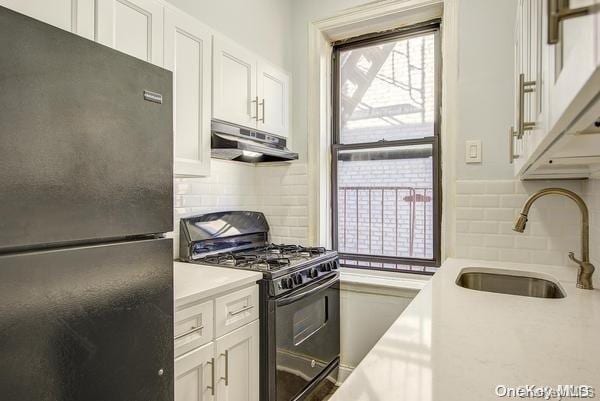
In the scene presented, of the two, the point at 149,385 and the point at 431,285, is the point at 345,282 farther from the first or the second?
the point at 149,385

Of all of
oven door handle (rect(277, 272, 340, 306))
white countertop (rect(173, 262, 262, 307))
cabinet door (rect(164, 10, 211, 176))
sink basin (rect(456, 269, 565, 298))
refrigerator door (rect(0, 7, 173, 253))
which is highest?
cabinet door (rect(164, 10, 211, 176))

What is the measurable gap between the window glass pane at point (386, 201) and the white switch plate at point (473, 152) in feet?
1.04

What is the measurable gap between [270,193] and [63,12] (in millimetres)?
1803

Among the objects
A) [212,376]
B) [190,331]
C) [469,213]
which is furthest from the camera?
[469,213]

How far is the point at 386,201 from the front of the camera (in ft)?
8.48

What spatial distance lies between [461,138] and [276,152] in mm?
1183

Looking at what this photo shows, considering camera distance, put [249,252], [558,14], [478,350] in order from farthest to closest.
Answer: [249,252] → [478,350] → [558,14]

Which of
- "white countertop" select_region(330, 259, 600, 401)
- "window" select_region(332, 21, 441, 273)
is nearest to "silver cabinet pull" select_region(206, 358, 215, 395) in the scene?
"white countertop" select_region(330, 259, 600, 401)

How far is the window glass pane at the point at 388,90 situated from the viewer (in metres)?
2.49

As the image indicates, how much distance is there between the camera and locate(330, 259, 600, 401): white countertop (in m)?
0.66

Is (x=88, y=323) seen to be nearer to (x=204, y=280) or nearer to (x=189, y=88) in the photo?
(x=204, y=280)

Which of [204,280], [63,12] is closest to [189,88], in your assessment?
[63,12]

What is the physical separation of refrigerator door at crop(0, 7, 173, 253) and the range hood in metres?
0.77

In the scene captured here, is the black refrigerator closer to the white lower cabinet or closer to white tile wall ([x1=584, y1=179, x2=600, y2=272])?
the white lower cabinet
